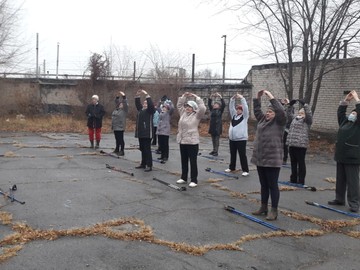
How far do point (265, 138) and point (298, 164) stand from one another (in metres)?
3.14

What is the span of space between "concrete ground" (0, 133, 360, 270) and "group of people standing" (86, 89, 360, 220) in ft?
1.56

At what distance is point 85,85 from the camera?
25922 mm

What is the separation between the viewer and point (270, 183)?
20.9 feet

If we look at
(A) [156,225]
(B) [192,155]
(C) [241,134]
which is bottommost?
(A) [156,225]

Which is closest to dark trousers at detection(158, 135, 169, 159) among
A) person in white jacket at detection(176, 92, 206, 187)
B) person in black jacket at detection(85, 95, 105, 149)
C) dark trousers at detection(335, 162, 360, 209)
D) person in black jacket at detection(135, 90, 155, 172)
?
person in black jacket at detection(135, 90, 155, 172)

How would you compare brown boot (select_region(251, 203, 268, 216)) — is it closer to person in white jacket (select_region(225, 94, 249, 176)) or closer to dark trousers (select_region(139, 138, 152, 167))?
person in white jacket (select_region(225, 94, 249, 176))

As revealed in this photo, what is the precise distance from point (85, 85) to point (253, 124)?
1099 centimetres

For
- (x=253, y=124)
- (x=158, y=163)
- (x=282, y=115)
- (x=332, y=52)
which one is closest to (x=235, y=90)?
(x=253, y=124)

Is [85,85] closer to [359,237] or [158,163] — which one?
[158,163]

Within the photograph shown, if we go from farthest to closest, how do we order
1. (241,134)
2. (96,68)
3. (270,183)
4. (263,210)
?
(96,68), (241,134), (263,210), (270,183)

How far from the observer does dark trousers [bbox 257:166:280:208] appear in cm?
632

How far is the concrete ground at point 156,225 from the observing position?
455 cm

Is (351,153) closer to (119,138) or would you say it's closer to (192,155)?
(192,155)

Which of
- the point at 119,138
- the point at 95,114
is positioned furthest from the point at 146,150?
the point at 95,114
